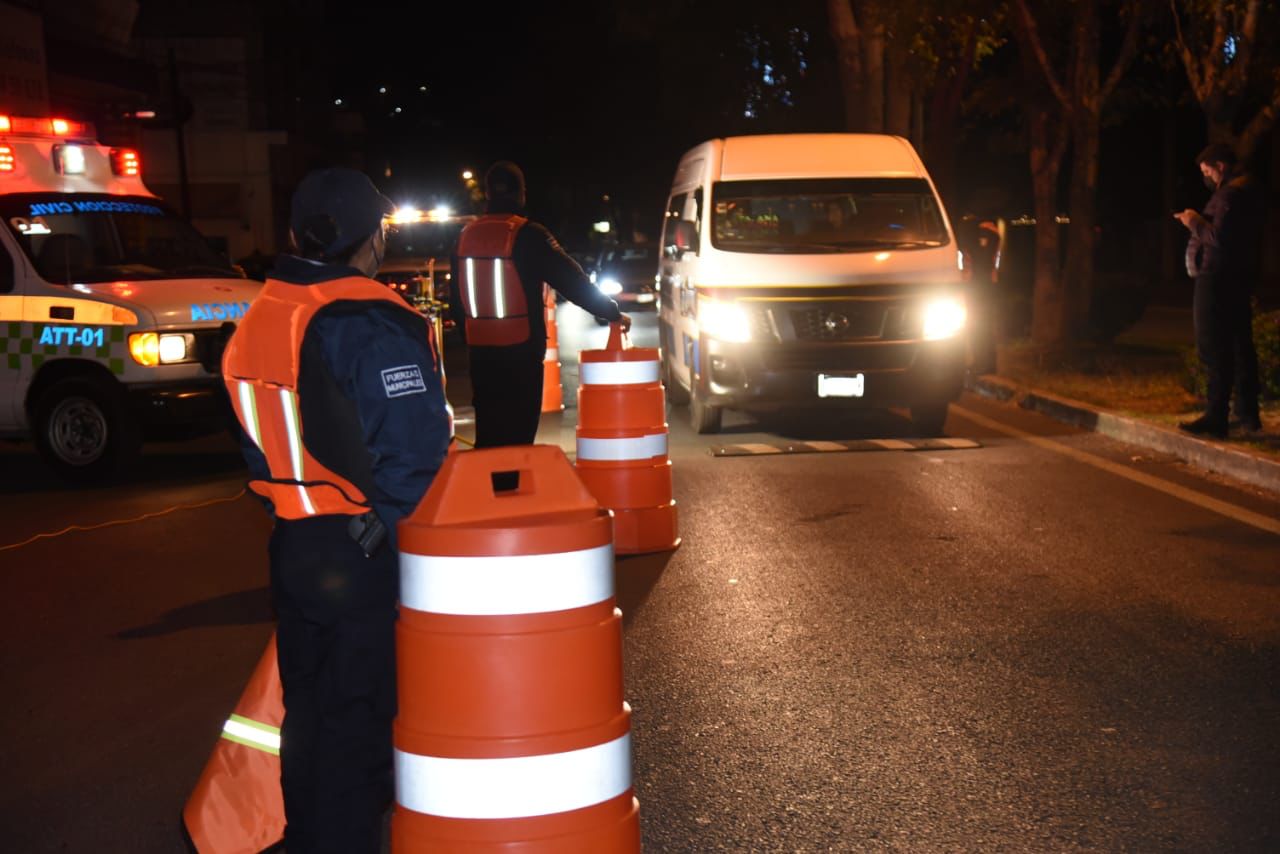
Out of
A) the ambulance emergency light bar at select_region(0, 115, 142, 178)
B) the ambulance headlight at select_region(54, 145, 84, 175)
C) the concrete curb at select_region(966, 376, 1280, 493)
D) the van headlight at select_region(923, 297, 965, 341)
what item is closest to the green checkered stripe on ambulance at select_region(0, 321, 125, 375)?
the ambulance emergency light bar at select_region(0, 115, 142, 178)

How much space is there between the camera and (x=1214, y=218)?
36.5 ft

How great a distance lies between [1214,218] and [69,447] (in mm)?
8146

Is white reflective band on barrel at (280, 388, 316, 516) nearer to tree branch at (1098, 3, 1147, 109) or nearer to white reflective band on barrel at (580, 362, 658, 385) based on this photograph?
white reflective band on barrel at (580, 362, 658, 385)

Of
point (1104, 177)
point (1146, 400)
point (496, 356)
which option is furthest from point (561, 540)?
point (1104, 177)

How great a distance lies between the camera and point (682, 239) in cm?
1355

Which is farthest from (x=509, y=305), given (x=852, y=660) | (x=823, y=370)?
(x=823, y=370)

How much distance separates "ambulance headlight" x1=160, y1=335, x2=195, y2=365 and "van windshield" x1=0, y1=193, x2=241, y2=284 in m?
0.75

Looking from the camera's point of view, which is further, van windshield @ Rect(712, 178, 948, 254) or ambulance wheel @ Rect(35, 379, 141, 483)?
van windshield @ Rect(712, 178, 948, 254)

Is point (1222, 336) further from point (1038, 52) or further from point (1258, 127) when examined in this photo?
point (1038, 52)

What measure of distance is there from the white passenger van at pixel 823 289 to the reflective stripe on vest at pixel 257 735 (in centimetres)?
838

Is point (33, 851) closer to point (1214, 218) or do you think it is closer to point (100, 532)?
point (100, 532)

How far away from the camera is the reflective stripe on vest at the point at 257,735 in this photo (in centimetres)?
419

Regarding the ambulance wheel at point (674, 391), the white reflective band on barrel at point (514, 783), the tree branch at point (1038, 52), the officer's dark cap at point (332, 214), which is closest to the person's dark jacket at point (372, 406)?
the officer's dark cap at point (332, 214)

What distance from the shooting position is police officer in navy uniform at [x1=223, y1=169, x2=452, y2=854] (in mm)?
3676
